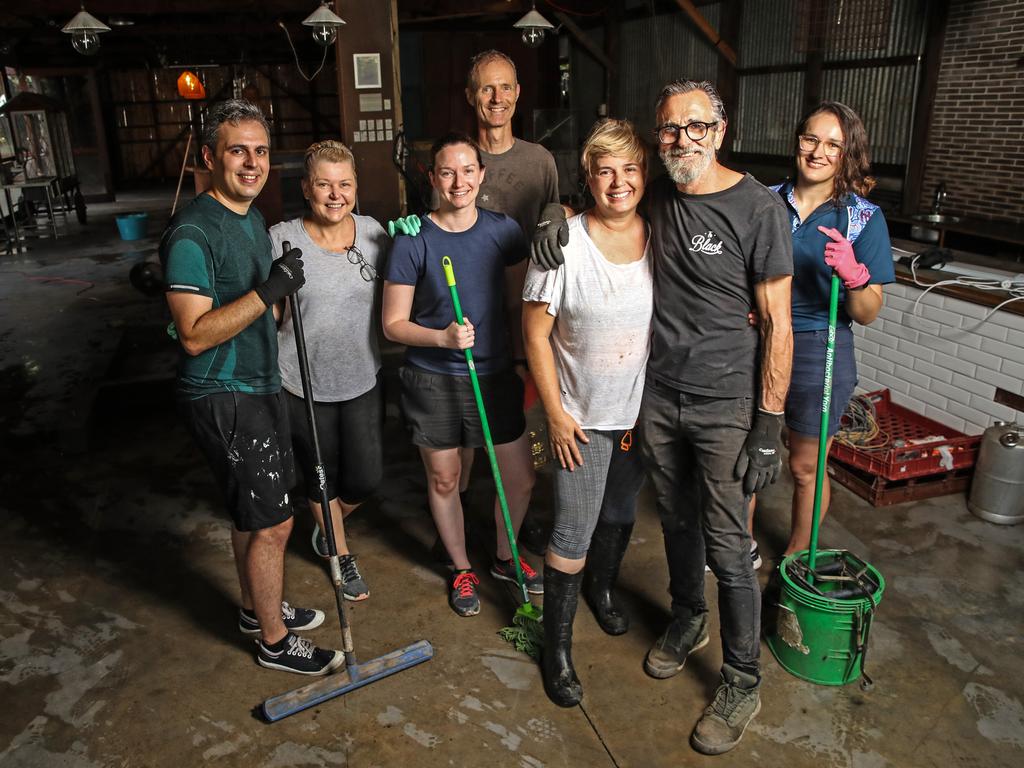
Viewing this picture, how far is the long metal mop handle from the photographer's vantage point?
2.55 metres

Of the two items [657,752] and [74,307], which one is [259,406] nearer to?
[657,752]

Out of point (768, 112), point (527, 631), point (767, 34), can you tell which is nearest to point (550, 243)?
point (527, 631)

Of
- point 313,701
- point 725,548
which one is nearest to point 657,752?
point 725,548

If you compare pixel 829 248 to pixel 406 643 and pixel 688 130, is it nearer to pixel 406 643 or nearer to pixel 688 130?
pixel 688 130

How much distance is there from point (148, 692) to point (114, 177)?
1834 cm

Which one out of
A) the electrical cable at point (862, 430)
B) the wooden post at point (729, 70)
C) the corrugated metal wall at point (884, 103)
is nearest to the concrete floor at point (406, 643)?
the electrical cable at point (862, 430)

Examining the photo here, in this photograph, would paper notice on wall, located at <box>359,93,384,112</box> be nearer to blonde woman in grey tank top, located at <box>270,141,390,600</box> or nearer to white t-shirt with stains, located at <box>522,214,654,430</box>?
blonde woman in grey tank top, located at <box>270,141,390,600</box>

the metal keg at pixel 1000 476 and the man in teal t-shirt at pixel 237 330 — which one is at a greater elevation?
the man in teal t-shirt at pixel 237 330

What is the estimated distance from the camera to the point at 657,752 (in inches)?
94.0

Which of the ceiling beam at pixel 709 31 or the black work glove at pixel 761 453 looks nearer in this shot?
the black work glove at pixel 761 453

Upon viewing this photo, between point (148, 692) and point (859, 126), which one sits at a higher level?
point (859, 126)

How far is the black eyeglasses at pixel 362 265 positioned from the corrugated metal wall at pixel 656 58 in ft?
24.7

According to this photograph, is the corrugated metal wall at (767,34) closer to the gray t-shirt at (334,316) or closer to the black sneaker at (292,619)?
the gray t-shirt at (334,316)

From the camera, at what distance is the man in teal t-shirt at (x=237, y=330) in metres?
2.25
